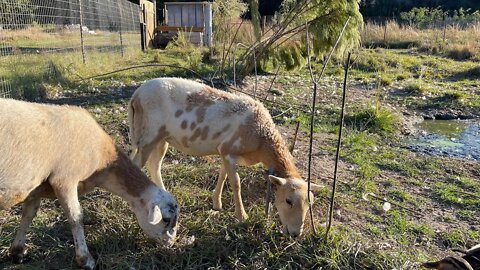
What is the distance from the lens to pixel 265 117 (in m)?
5.46

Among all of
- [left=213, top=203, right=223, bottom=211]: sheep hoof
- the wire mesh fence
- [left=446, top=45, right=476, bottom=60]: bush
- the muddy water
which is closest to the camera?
[left=213, top=203, right=223, bottom=211]: sheep hoof

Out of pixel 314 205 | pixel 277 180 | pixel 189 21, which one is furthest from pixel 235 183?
pixel 189 21

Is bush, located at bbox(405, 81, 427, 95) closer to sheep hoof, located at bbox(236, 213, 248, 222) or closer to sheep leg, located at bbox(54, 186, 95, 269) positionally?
sheep hoof, located at bbox(236, 213, 248, 222)

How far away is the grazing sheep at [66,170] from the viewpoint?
13.0 ft

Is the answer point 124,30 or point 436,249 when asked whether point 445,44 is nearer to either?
point 124,30

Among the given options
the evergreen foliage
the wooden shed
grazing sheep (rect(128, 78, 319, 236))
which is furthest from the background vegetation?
the wooden shed

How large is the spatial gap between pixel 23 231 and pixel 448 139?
7780 mm

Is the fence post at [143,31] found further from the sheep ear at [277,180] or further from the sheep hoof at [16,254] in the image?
the sheep hoof at [16,254]

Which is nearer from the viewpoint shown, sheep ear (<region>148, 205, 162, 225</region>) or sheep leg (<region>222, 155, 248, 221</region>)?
sheep ear (<region>148, 205, 162, 225</region>)

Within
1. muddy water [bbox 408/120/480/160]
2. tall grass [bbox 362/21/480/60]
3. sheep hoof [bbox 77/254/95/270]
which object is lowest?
muddy water [bbox 408/120/480/160]

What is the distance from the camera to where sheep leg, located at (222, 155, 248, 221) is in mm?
5192

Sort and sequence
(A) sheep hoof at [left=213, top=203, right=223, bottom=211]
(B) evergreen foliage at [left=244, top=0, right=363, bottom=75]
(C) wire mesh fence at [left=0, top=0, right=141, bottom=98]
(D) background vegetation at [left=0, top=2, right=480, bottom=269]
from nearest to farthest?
(D) background vegetation at [left=0, top=2, right=480, bottom=269] < (A) sheep hoof at [left=213, top=203, right=223, bottom=211] < (C) wire mesh fence at [left=0, top=0, right=141, bottom=98] < (B) evergreen foliage at [left=244, top=0, right=363, bottom=75]

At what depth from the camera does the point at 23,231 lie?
4.44 m

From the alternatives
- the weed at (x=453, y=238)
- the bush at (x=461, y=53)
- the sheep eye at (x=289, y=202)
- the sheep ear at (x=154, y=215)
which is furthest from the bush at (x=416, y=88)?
the sheep ear at (x=154, y=215)
